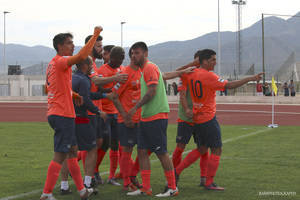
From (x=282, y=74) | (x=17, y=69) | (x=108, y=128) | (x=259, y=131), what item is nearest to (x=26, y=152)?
(x=108, y=128)

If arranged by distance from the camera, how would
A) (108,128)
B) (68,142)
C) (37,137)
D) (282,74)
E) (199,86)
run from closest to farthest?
(68,142) < (199,86) < (108,128) < (37,137) < (282,74)

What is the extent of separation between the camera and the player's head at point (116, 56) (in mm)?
6628

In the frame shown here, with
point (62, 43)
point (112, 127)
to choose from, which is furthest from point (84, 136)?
point (62, 43)

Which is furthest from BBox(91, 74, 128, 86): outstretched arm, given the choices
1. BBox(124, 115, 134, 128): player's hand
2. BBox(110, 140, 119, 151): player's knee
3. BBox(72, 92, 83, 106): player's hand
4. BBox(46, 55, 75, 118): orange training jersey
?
BBox(110, 140, 119, 151): player's knee

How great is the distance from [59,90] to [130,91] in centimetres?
124

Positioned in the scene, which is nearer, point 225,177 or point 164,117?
point 164,117

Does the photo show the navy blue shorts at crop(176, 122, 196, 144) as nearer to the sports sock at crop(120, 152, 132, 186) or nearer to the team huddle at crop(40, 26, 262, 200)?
the team huddle at crop(40, 26, 262, 200)

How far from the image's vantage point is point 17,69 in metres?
53.8

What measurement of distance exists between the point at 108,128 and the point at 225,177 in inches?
78.8

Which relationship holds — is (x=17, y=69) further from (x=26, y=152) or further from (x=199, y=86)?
(x=199, y=86)

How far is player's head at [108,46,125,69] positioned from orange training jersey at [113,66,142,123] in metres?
A: 0.44

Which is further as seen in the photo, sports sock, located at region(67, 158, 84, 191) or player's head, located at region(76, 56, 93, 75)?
player's head, located at region(76, 56, 93, 75)

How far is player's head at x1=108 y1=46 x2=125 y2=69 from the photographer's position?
6.63 m

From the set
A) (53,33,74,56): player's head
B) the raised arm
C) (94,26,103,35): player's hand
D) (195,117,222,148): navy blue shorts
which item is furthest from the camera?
(195,117,222,148): navy blue shorts
